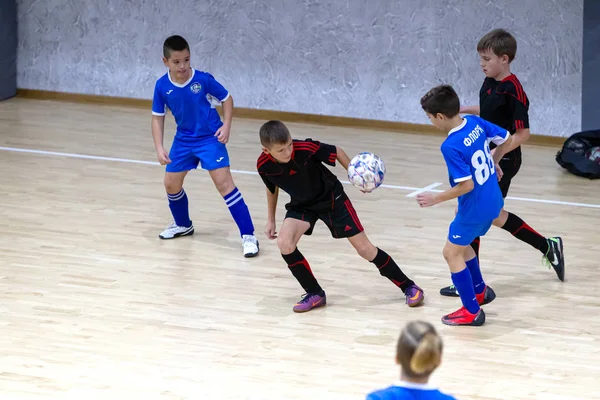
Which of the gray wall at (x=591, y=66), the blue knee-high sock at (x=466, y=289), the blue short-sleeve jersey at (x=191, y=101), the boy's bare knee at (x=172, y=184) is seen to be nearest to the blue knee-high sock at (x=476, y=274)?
the blue knee-high sock at (x=466, y=289)

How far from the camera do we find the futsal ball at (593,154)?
930cm

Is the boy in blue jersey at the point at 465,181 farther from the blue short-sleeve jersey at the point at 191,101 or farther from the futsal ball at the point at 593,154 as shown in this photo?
the futsal ball at the point at 593,154

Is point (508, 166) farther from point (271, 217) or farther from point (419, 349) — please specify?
point (419, 349)

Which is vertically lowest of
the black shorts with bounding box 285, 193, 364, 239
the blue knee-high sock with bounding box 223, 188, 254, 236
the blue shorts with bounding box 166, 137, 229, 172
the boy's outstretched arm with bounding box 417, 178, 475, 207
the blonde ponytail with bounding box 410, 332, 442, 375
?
the blue knee-high sock with bounding box 223, 188, 254, 236

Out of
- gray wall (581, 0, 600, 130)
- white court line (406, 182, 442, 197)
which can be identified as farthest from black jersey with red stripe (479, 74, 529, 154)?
gray wall (581, 0, 600, 130)

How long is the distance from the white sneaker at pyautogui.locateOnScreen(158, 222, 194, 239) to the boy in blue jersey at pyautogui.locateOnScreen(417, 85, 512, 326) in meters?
2.44

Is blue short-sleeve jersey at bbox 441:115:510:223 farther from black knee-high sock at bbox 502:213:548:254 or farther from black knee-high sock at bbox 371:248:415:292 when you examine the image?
black knee-high sock at bbox 502:213:548:254

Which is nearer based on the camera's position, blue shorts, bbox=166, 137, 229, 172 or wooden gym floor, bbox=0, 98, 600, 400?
wooden gym floor, bbox=0, 98, 600, 400

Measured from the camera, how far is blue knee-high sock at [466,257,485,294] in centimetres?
562

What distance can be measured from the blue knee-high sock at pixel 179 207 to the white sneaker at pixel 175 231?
4 centimetres

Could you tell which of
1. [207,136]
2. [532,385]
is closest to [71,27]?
[207,136]

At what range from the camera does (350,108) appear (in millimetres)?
11773

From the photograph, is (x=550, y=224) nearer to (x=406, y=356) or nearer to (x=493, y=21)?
(x=493, y=21)

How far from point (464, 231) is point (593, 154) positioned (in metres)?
4.62
